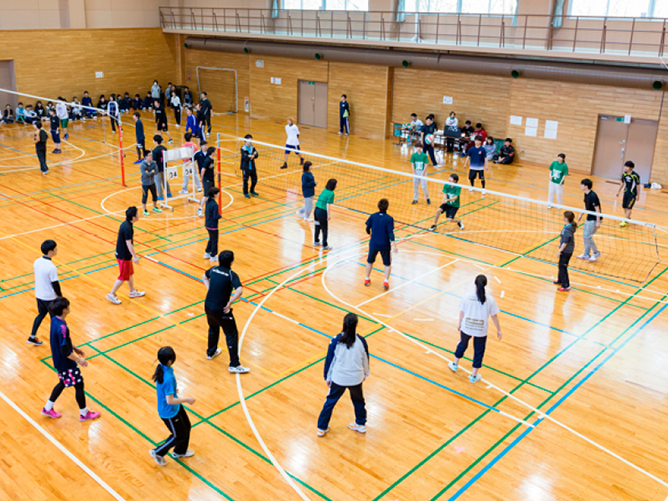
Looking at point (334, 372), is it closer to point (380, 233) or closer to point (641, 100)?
point (380, 233)

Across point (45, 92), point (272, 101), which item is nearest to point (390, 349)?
point (272, 101)

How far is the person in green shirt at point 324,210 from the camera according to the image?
14.3 meters

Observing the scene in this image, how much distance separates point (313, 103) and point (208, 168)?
17.9 meters

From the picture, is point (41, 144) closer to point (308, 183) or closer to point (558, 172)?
point (308, 183)

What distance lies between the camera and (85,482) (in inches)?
295

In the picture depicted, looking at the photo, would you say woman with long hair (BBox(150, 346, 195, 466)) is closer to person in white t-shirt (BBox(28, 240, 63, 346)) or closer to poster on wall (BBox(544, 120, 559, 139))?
person in white t-shirt (BBox(28, 240, 63, 346))

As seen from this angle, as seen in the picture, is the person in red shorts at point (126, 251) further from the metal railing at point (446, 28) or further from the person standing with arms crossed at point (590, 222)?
the metal railing at point (446, 28)

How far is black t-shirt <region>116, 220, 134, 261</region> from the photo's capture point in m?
11.4

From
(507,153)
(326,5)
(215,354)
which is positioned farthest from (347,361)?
(326,5)

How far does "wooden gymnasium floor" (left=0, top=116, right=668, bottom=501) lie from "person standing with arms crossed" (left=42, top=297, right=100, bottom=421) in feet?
0.63

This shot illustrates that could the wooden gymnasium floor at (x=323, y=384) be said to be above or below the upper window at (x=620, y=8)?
below

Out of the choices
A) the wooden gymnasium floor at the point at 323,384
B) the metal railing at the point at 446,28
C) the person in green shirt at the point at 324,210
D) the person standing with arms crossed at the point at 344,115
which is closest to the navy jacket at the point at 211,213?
the wooden gymnasium floor at the point at 323,384

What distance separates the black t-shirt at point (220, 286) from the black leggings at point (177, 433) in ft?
6.63

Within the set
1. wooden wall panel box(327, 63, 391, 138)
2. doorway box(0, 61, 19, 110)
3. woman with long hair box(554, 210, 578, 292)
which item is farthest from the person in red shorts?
doorway box(0, 61, 19, 110)
